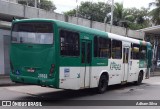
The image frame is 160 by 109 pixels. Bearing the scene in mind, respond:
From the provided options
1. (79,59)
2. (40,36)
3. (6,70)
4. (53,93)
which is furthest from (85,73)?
(6,70)

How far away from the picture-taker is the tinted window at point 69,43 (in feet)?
39.3

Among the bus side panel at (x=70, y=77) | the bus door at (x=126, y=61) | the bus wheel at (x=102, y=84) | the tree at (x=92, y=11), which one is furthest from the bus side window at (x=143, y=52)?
the tree at (x=92, y=11)

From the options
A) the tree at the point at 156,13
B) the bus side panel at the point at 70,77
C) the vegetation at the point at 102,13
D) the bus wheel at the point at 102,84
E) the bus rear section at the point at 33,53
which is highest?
the vegetation at the point at 102,13

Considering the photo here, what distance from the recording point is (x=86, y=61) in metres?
13.6

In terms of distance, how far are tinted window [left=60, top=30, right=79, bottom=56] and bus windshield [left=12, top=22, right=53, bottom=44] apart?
19.7 inches

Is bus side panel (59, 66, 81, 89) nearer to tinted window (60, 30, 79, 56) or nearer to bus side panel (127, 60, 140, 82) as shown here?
tinted window (60, 30, 79, 56)

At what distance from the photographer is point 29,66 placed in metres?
12.1

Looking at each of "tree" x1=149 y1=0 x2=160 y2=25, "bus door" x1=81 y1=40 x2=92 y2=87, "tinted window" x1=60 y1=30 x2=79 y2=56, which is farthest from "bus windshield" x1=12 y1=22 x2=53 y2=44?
"tree" x1=149 y1=0 x2=160 y2=25

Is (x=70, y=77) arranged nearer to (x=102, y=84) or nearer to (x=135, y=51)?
(x=102, y=84)

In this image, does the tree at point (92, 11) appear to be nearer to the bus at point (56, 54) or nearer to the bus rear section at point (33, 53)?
the bus at point (56, 54)

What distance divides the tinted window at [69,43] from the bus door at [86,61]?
0.51m

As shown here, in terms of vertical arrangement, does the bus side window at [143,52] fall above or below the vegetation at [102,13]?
below

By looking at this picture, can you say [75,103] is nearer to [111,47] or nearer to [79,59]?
[79,59]

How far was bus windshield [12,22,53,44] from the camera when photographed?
11.8 m
